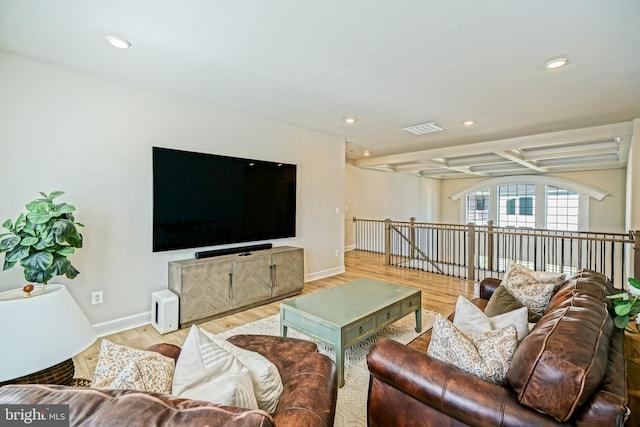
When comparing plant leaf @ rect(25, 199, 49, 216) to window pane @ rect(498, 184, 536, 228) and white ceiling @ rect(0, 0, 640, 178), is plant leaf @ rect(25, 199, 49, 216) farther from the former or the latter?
window pane @ rect(498, 184, 536, 228)

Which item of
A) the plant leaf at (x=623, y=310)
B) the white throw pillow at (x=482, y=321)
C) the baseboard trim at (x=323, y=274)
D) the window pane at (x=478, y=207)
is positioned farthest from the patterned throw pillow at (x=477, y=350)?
the window pane at (x=478, y=207)

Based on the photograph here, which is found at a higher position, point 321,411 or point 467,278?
point 321,411

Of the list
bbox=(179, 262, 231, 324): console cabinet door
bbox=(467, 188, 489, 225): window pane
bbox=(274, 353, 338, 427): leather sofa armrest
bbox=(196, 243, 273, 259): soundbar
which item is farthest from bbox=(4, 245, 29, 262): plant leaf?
bbox=(467, 188, 489, 225): window pane

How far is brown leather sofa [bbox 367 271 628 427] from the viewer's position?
3.08ft

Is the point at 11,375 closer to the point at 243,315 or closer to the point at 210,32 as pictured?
the point at 210,32

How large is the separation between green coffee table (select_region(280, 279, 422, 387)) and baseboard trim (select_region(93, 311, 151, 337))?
170 centimetres

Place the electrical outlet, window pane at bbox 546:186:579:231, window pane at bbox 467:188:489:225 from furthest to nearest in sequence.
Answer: window pane at bbox 467:188:489:225
window pane at bbox 546:186:579:231
the electrical outlet

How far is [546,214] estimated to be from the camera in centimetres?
911

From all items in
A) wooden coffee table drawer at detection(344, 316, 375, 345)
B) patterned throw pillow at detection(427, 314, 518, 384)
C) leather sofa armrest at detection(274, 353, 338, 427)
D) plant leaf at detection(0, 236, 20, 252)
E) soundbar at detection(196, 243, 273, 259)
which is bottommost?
wooden coffee table drawer at detection(344, 316, 375, 345)

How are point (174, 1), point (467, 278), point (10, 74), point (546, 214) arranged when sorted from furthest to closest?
point (546, 214) → point (467, 278) → point (10, 74) → point (174, 1)

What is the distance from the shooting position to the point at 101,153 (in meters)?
2.89

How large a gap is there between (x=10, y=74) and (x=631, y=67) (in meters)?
5.37

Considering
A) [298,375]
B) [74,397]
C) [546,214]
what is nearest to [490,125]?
[298,375]

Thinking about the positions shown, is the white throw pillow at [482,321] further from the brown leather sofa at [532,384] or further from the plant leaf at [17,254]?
the plant leaf at [17,254]
